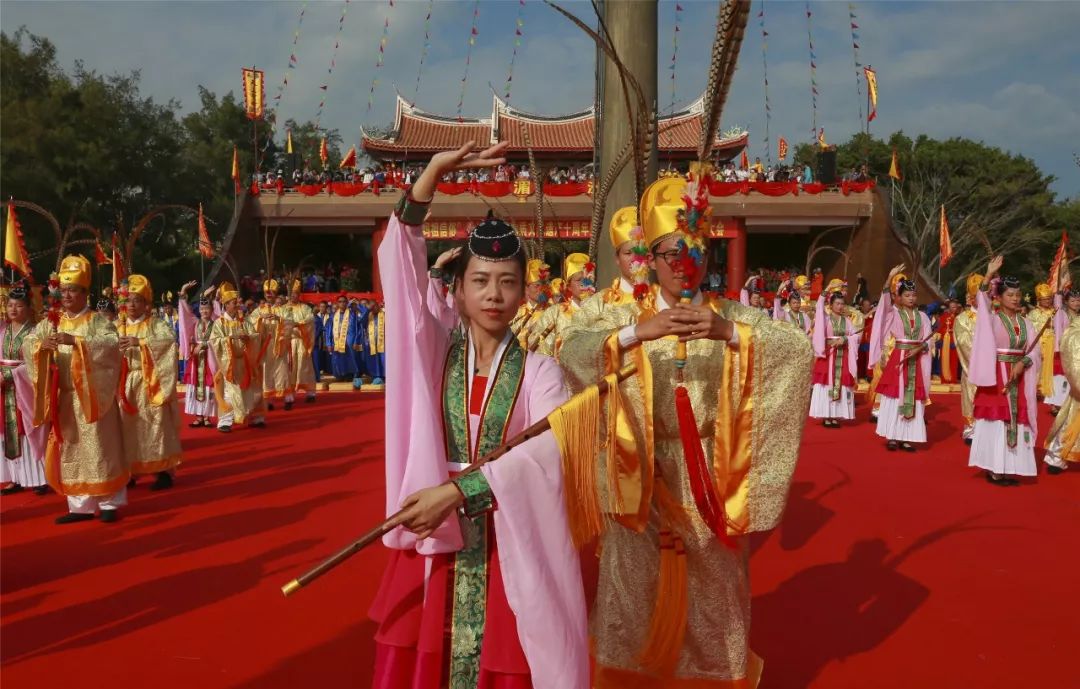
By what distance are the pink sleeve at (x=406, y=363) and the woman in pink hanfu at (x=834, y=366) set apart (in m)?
9.63

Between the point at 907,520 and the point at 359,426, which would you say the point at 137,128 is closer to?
the point at 359,426

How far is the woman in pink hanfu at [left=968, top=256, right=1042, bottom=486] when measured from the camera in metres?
7.13

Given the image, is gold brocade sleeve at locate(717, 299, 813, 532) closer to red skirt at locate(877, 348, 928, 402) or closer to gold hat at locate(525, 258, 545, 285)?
gold hat at locate(525, 258, 545, 285)

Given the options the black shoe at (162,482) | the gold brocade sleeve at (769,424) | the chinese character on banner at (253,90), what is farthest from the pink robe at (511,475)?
the chinese character on banner at (253,90)

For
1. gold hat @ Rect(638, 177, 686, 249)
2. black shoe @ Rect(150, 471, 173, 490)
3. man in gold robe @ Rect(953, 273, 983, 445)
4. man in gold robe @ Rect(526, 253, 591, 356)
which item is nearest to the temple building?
man in gold robe @ Rect(953, 273, 983, 445)

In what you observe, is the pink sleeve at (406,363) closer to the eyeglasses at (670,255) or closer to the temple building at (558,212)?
the eyeglasses at (670,255)

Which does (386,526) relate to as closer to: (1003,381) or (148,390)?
(148,390)

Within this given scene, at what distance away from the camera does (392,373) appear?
89.1 inches

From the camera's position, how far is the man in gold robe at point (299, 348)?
13.0 metres

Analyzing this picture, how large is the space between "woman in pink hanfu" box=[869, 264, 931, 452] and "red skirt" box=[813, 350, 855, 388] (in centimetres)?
156

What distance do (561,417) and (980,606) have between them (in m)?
3.30

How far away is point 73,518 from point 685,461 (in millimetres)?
5252

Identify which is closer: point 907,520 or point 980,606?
point 980,606

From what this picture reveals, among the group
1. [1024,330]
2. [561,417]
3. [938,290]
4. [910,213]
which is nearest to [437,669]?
[561,417]
